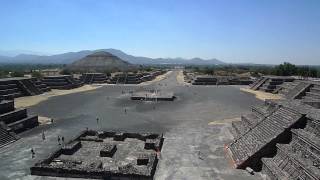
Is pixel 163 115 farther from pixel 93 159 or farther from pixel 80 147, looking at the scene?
pixel 93 159

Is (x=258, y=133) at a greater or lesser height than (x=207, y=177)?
greater

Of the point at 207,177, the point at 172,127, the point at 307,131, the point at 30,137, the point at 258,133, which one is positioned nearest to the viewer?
the point at 207,177

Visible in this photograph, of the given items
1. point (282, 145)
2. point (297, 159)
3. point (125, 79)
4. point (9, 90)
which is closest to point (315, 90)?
point (282, 145)

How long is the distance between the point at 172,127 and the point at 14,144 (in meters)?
15.8

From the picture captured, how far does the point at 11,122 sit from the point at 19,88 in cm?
3277

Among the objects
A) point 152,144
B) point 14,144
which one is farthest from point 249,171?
point 14,144

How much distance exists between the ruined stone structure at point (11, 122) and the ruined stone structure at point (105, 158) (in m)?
6.00

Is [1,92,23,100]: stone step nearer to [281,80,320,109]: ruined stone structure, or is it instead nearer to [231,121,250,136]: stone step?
[231,121,250,136]: stone step

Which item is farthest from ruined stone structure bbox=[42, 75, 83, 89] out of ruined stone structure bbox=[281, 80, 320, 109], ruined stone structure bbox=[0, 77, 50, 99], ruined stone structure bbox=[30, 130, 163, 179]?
ruined stone structure bbox=[281, 80, 320, 109]

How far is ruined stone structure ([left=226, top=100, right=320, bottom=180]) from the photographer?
18978 mm

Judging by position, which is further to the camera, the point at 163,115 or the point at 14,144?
the point at 163,115

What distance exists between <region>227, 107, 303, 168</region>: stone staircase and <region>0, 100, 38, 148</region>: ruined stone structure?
1942cm

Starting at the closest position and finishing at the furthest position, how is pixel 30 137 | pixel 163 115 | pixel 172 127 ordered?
1. pixel 30 137
2. pixel 172 127
3. pixel 163 115

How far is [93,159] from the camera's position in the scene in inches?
935
